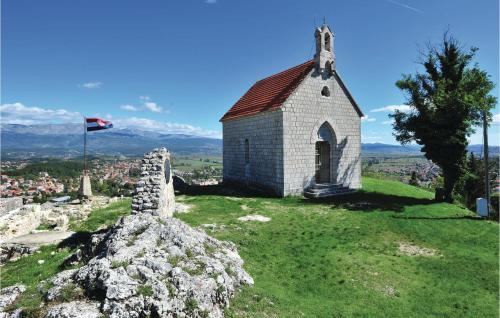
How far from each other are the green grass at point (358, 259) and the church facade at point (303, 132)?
119 inches

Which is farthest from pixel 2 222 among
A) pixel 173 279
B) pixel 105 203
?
pixel 173 279

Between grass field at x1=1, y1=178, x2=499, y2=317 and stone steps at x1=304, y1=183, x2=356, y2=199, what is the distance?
7.07 ft

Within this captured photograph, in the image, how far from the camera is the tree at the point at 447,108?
1897cm

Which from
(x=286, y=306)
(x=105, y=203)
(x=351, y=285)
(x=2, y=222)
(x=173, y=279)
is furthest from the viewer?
(x=105, y=203)

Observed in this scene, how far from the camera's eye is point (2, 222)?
12.6 metres

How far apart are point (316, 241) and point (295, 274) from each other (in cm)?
321

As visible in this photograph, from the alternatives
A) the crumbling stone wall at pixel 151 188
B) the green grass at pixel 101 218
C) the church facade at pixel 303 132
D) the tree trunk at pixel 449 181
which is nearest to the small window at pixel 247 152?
the church facade at pixel 303 132

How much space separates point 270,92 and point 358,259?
15.5 metres

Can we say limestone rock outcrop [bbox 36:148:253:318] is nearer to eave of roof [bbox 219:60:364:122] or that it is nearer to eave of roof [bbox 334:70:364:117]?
eave of roof [bbox 219:60:364:122]

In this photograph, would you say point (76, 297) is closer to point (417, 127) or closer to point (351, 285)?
point (351, 285)

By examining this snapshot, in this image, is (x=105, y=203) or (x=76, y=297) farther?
(x=105, y=203)

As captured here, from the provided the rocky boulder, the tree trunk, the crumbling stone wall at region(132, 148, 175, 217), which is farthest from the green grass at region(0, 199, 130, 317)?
the tree trunk

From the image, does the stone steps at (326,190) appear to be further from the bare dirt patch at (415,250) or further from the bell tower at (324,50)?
the bare dirt patch at (415,250)

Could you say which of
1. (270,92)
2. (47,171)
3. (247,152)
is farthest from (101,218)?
(47,171)
